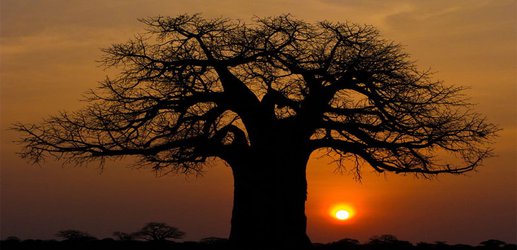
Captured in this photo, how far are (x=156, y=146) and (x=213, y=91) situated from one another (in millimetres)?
1927

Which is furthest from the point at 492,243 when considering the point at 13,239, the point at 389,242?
the point at 13,239

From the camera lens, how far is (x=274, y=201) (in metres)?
24.9

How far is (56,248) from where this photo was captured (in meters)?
24.7

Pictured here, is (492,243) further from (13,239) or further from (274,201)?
(13,239)

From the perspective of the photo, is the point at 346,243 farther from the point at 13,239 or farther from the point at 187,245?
the point at 13,239

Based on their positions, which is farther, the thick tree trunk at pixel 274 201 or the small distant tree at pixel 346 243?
the small distant tree at pixel 346 243

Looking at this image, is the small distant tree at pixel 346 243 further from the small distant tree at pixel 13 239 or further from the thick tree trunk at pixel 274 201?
the small distant tree at pixel 13 239

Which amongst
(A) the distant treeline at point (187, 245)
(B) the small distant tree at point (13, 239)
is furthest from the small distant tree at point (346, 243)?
(B) the small distant tree at point (13, 239)

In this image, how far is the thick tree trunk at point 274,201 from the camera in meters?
24.9

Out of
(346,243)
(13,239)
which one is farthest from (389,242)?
(13,239)

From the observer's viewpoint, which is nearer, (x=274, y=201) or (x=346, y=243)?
(x=274, y=201)

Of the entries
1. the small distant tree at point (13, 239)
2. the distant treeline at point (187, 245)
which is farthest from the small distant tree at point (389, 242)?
the small distant tree at point (13, 239)

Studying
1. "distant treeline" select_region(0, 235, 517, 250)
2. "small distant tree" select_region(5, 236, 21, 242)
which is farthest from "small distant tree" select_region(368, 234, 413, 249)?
"small distant tree" select_region(5, 236, 21, 242)

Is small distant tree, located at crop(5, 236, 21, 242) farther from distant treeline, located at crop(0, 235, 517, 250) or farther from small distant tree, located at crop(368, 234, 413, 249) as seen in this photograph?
small distant tree, located at crop(368, 234, 413, 249)
